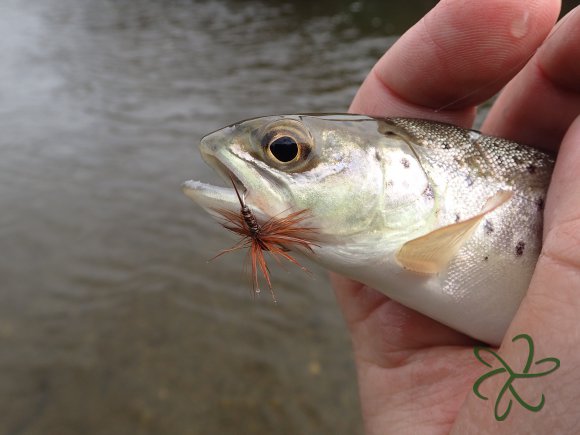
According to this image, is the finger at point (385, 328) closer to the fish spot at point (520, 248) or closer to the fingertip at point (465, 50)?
the fish spot at point (520, 248)

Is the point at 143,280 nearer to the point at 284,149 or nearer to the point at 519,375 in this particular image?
the point at 284,149

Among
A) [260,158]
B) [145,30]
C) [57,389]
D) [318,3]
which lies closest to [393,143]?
[260,158]

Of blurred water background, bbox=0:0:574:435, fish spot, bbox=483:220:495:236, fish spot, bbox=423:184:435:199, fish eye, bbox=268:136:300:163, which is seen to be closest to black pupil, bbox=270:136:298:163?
fish eye, bbox=268:136:300:163

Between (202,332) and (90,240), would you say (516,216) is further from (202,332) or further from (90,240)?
(90,240)

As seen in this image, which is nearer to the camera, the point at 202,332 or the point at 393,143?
the point at 393,143

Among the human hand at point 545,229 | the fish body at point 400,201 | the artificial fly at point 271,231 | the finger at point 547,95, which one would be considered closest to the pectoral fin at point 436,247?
the fish body at point 400,201

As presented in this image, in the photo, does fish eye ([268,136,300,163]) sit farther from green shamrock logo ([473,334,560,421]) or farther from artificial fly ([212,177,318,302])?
green shamrock logo ([473,334,560,421])

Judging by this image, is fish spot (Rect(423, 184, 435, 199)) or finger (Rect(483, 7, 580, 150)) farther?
finger (Rect(483, 7, 580, 150))
